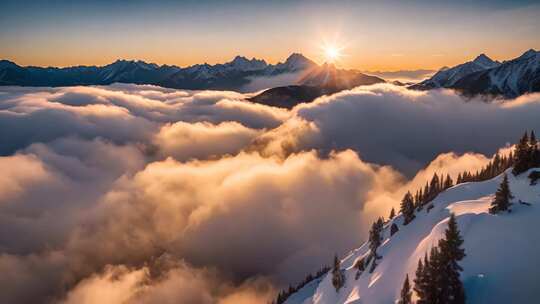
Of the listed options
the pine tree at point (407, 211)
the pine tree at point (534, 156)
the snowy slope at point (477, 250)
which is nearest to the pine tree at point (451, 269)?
the snowy slope at point (477, 250)

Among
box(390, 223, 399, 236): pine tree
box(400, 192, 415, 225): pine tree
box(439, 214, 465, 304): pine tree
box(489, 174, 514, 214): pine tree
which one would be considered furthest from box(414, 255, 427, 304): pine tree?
box(400, 192, 415, 225): pine tree

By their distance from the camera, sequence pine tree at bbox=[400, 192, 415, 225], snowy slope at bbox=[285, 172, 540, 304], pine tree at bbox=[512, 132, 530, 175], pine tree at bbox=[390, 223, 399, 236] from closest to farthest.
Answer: snowy slope at bbox=[285, 172, 540, 304] < pine tree at bbox=[512, 132, 530, 175] < pine tree at bbox=[390, 223, 399, 236] < pine tree at bbox=[400, 192, 415, 225]

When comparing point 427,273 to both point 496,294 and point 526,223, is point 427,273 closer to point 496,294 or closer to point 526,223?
point 496,294

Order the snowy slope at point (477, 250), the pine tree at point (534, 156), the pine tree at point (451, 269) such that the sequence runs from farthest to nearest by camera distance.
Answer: the pine tree at point (534, 156), the snowy slope at point (477, 250), the pine tree at point (451, 269)

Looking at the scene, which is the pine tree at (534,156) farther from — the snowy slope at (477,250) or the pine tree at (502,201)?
the pine tree at (502,201)

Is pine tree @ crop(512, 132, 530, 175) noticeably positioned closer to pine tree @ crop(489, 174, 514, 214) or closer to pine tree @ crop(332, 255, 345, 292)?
pine tree @ crop(489, 174, 514, 214)

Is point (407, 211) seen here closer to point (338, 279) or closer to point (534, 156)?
point (338, 279)

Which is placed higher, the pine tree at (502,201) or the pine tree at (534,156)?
the pine tree at (534,156)

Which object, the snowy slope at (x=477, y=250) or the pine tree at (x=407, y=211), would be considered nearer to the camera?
the snowy slope at (x=477, y=250)
